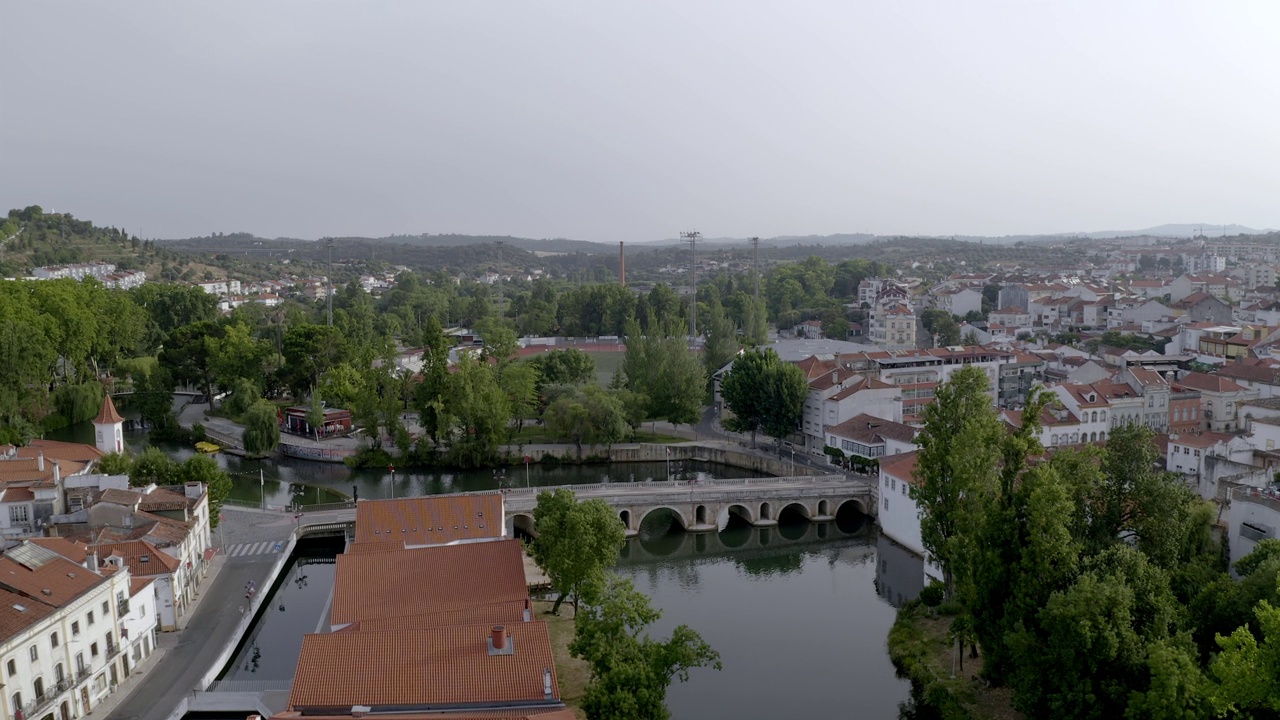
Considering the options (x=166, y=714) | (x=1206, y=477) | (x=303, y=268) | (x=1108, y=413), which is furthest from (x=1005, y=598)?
(x=303, y=268)

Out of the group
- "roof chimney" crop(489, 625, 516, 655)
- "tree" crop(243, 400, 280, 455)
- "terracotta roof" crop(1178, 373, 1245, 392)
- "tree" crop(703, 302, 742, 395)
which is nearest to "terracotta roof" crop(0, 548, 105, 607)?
"roof chimney" crop(489, 625, 516, 655)

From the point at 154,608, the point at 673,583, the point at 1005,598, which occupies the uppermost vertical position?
the point at 1005,598

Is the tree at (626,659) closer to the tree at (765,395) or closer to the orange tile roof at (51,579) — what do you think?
the orange tile roof at (51,579)

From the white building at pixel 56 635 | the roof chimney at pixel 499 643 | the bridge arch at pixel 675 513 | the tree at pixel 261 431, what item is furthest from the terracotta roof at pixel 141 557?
the tree at pixel 261 431

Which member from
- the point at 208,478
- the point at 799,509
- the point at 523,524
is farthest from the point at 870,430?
the point at 208,478

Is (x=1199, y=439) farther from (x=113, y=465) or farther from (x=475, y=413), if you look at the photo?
(x=113, y=465)

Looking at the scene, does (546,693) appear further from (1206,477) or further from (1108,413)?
(1108,413)

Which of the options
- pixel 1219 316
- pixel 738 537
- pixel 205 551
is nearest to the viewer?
pixel 205 551
